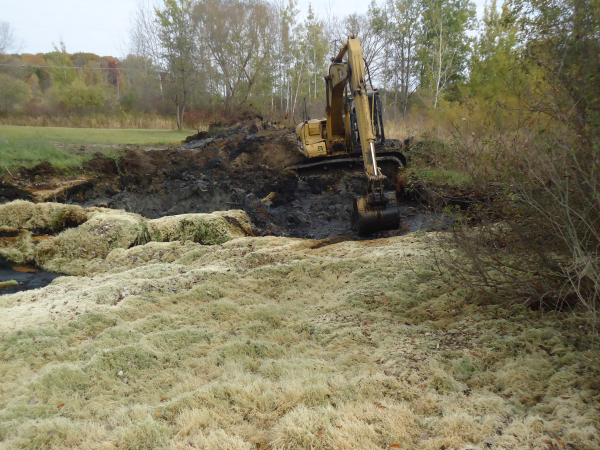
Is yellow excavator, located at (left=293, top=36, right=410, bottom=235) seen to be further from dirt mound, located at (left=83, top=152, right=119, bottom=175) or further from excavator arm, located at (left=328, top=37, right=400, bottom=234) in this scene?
dirt mound, located at (left=83, top=152, right=119, bottom=175)

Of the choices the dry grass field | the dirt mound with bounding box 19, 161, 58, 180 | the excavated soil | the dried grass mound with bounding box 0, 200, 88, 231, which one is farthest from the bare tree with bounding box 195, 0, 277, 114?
the dry grass field

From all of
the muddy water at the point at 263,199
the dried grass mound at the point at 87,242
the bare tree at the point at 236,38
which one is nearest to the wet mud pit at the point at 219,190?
the muddy water at the point at 263,199

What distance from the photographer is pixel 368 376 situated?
10.8ft

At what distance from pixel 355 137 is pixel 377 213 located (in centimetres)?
357

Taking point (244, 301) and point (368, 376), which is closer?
point (368, 376)

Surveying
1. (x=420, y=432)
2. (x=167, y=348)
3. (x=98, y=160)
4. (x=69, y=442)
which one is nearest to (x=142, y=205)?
(x=98, y=160)

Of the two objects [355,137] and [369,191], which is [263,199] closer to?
[355,137]

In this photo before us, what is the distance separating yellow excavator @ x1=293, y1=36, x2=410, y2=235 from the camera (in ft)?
25.7

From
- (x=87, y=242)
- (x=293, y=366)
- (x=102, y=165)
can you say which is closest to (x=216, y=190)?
(x=87, y=242)

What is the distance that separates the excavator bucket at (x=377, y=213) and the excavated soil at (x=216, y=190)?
95 centimetres

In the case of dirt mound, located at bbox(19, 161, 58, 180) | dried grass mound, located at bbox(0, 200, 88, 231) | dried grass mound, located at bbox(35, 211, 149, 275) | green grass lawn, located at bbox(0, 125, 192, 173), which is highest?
green grass lawn, located at bbox(0, 125, 192, 173)

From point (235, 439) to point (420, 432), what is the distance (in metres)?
1.21

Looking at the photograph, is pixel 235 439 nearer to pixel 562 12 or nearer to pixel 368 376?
pixel 368 376

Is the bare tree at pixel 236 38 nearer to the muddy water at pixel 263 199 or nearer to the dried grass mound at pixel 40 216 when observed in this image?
the muddy water at pixel 263 199
